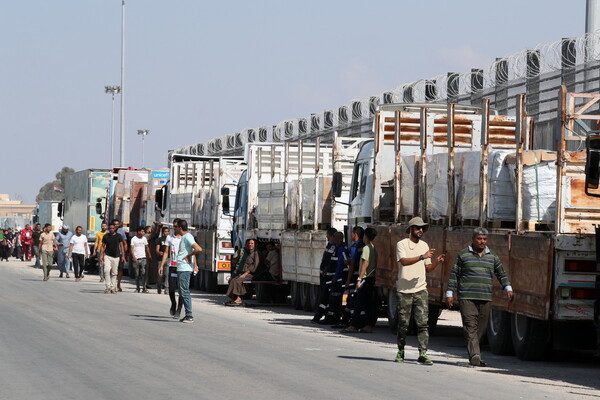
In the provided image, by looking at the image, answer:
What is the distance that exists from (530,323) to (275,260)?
43.1 ft

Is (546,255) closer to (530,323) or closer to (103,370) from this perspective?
(530,323)

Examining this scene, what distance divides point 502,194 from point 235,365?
15.8 ft

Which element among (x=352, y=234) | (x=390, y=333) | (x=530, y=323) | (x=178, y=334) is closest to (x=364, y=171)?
(x=352, y=234)

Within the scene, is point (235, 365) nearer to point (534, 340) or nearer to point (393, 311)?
point (534, 340)

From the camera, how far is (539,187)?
1612 cm

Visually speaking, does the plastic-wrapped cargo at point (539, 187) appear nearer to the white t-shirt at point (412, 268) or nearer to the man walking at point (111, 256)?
the white t-shirt at point (412, 268)


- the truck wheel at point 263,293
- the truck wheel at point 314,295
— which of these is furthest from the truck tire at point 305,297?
the truck wheel at point 263,293

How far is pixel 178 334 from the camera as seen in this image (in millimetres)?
18531

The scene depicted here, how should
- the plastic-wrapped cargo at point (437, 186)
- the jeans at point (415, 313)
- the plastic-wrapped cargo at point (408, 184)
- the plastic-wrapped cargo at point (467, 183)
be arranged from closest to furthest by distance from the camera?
the jeans at point (415, 313), the plastic-wrapped cargo at point (467, 183), the plastic-wrapped cargo at point (437, 186), the plastic-wrapped cargo at point (408, 184)

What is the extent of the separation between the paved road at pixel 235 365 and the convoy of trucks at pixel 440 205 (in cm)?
79

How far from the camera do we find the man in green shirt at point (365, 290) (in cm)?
2003

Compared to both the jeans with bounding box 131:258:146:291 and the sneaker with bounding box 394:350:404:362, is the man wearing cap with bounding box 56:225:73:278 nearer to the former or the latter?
the jeans with bounding box 131:258:146:291

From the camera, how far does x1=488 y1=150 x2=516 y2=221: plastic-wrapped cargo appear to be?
1702cm

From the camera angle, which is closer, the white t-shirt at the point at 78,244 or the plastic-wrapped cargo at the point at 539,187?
the plastic-wrapped cargo at the point at 539,187
